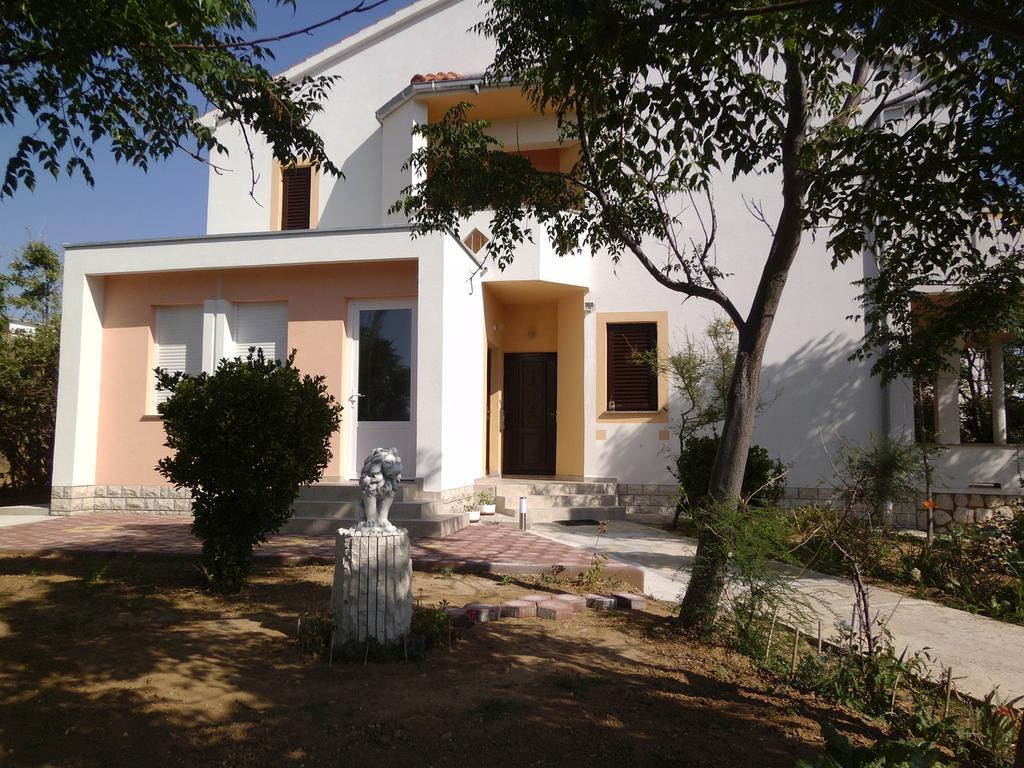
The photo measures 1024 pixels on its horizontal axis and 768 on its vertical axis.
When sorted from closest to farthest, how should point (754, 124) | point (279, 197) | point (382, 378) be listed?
point (754, 124) → point (382, 378) → point (279, 197)

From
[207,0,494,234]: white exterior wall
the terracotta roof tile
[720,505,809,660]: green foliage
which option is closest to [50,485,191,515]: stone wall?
[207,0,494,234]: white exterior wall

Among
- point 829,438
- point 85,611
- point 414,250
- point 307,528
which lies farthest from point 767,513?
point 829,438

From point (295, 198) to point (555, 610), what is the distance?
1175cm

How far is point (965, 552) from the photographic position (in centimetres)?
695

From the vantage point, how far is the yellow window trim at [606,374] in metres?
11.5

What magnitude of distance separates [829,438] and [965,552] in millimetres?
4339

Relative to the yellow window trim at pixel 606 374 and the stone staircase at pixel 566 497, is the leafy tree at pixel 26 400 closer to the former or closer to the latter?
the stone staircase at pixel 566 497

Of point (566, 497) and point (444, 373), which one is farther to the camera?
point (566, 497)

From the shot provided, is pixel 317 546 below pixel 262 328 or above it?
below

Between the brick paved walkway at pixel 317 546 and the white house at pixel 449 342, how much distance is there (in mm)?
1264

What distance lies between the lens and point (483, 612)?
499 centimetres

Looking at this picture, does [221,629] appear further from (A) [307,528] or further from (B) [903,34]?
(B) [903,34]

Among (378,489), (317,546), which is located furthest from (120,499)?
(378,489)

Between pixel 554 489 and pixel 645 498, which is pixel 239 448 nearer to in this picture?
pixel 554 489
